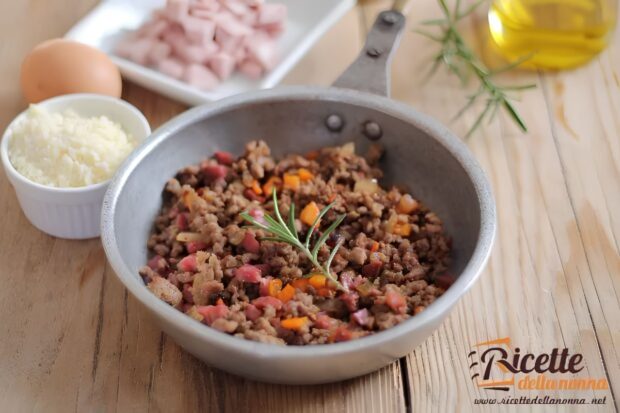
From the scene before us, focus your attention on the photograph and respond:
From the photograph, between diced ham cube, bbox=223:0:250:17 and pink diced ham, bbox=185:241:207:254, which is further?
diced ham cube, bbox=223:0:250:17

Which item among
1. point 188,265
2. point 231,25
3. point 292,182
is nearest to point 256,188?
point 292,182

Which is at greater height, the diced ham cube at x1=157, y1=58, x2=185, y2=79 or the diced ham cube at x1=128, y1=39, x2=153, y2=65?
the diced ham cube at x1=157, y1=58, x2=185, y2=79

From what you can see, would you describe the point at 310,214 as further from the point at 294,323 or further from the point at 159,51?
the point at 159,51

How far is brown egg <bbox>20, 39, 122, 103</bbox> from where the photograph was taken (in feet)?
7.77

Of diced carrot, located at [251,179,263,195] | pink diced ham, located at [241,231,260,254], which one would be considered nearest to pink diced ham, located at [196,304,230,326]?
pink diced ham, located at [241,231,260,254]

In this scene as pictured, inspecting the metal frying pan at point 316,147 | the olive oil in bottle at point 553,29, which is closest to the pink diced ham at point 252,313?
the metal frying pan at point 316,147

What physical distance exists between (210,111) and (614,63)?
4.64 ft

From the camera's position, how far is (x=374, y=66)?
2.24 meters

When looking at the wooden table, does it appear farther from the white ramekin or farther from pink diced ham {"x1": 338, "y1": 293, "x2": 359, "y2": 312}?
pink diced ham {"x1": 338, "y1": 293, "x2": 359, "y2": 312}

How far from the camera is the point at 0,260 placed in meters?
2.11

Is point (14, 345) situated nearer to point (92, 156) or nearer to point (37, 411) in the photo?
point (37, 411)

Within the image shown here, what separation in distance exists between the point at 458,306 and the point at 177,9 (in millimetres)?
1292

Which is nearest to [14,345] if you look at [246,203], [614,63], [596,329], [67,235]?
[67,235]
